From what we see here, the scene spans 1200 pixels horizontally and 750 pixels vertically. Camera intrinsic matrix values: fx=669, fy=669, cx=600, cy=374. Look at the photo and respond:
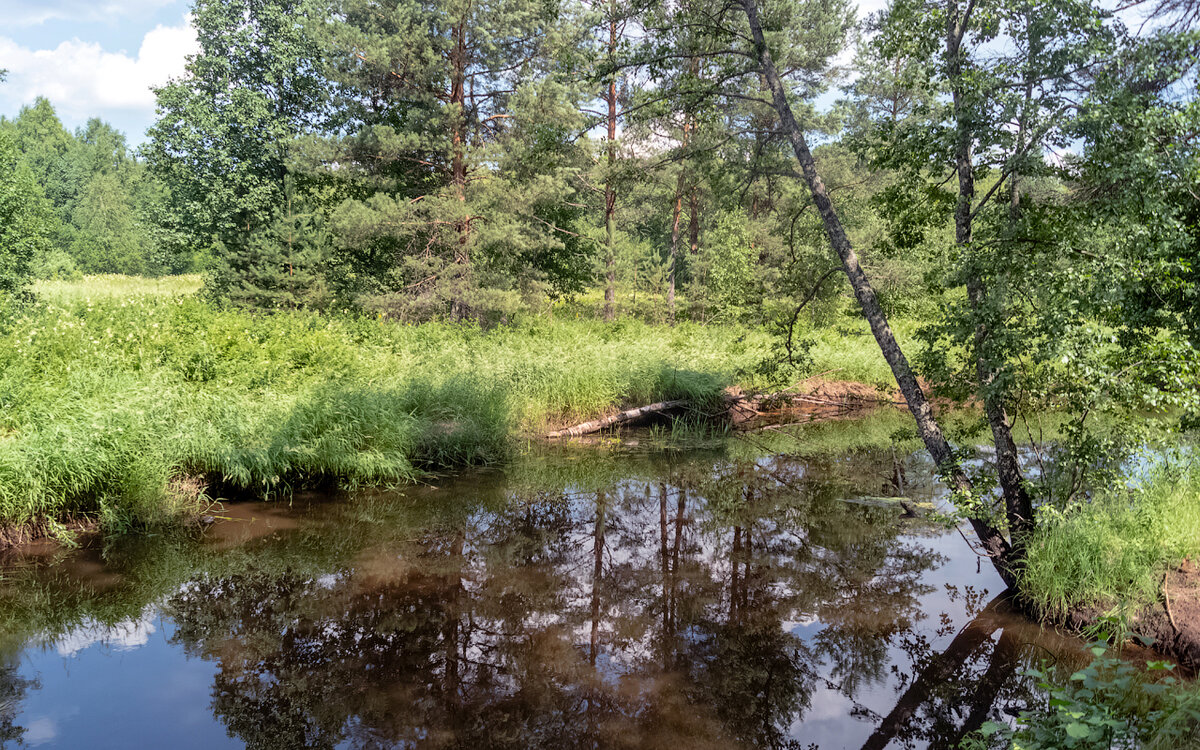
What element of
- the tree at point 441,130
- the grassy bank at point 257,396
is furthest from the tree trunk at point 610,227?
the grassy bank at point 257,396

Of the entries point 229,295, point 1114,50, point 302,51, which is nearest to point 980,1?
point 1114,50

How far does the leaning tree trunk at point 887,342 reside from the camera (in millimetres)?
6289

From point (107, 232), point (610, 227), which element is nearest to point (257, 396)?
point (610, 227)

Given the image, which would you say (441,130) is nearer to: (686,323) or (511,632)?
(686,323)

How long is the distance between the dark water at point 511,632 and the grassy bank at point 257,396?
63 cm

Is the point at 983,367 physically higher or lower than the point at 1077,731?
higher

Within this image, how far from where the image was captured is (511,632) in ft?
18.3

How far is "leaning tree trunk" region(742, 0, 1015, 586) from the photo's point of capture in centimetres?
629

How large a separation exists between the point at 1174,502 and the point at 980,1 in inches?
186

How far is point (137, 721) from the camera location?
4.39m

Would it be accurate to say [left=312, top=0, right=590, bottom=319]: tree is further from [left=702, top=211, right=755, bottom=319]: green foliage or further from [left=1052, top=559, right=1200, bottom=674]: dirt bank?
[left=1052, top=559, right=1200, bottom=674]: dirt bank

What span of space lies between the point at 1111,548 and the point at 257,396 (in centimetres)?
997

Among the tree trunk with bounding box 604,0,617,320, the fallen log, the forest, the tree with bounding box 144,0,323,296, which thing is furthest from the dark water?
the tree with bounding box 144,0,323,296

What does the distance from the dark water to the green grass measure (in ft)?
1.54
